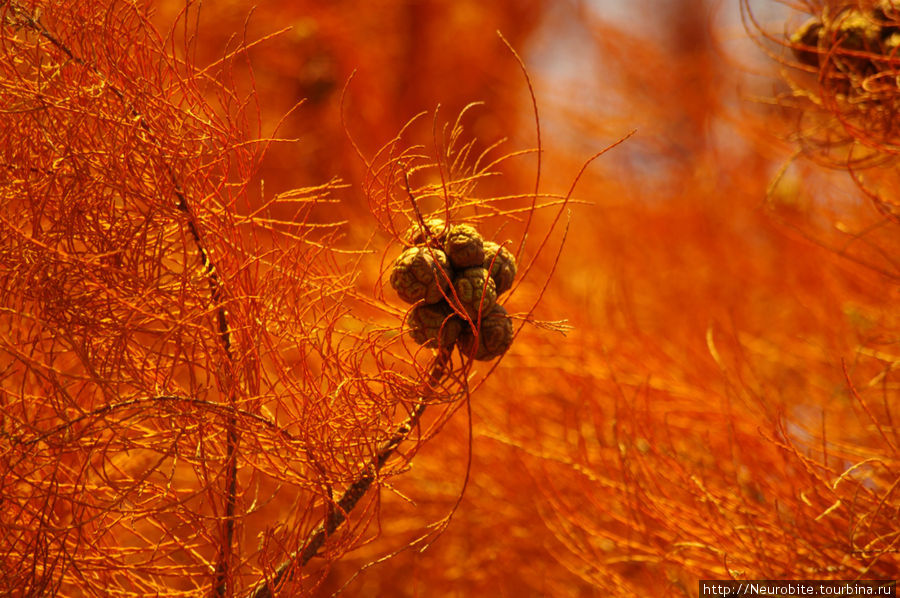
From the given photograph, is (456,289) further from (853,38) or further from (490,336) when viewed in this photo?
(853,38)

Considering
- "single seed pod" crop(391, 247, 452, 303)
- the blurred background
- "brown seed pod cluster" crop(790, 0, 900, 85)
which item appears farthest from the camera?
the blurred background

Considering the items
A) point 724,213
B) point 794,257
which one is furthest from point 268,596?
point 724,213

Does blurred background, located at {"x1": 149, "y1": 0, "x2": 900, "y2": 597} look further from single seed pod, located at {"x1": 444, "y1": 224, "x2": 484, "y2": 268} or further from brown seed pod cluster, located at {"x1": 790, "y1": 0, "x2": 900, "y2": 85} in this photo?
single seed pod, located at {"x1": 444, "y1": 224, "x2": 484, "y2": 268}

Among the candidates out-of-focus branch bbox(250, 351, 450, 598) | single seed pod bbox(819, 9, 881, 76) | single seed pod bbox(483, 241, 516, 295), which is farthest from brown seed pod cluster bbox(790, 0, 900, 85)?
out-of-focus branch bbox(250, 351, 450, 598)

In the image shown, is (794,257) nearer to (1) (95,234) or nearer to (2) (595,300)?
(2) (595,300)

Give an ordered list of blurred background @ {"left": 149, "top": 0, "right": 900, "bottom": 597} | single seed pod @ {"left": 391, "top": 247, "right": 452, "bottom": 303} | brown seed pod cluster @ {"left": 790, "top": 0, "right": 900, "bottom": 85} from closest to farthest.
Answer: single seed pod @ {"left": 391, "top": 247, "right": 452, "bottom": 303}
brown seed pod cluster @ {"left": 790, "top": 0, "right": 900, "bottom": 85}
blurred background @ {"left": 149, "top": 0, "right": 900, "bottom": 597}
